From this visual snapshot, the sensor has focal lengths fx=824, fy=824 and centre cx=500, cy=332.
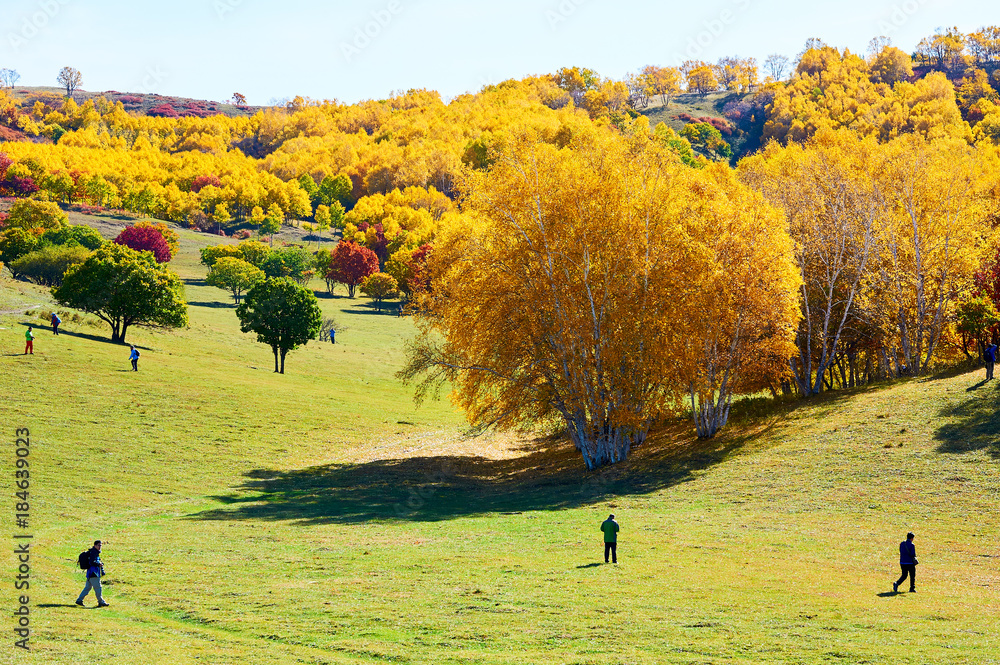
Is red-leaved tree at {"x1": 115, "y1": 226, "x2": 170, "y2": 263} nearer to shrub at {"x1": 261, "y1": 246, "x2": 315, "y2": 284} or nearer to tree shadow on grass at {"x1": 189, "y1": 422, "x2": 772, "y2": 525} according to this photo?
shrub at {"x1": 261, "y1": 246, "x2": 315, "y2": 284}

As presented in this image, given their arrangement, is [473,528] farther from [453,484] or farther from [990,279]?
[990,279]

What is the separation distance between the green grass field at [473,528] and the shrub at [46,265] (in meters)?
45.9

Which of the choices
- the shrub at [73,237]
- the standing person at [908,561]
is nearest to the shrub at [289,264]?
the shrub at [73,237]

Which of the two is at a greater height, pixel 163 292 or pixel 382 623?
pixel 163 292

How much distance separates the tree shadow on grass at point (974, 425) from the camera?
3619 centimetres

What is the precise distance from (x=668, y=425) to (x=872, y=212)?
18.7 m

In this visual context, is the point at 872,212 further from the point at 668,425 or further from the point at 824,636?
the point at 824,636

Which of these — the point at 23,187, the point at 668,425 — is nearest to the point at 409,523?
the point at 668,425

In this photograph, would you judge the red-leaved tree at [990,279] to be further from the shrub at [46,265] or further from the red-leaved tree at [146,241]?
the red-leaved tree at [146,241]

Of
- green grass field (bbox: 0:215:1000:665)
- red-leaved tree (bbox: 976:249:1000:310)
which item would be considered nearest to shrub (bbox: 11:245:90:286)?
green grass field (bbox: 0:215:1000:665)

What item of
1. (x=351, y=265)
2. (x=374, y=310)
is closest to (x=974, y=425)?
(x=374, y=310)

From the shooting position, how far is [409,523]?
115 ft

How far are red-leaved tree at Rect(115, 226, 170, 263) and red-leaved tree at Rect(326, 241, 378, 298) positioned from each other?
2821 centimetres

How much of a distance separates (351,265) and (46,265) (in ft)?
167
